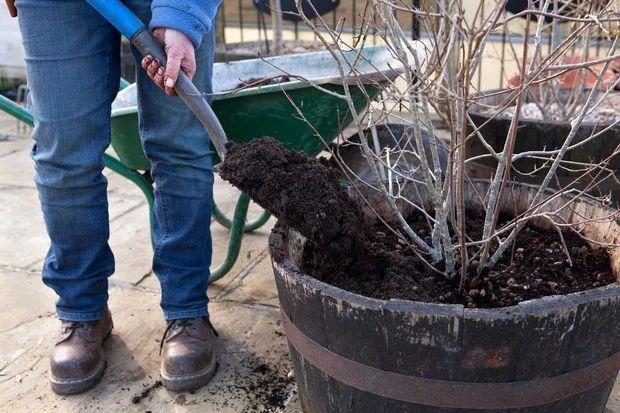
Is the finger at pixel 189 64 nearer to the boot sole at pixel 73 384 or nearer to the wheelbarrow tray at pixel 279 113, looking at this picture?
the wheelbarrow tray at pixel 279 113

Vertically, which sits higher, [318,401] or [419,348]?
[419,348]

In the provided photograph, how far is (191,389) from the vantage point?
7.08 feet

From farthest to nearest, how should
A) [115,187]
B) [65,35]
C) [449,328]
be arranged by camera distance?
[115,187]
[65,35]
[449,328]

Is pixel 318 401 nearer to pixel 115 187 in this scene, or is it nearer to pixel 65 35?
pixel 65 35

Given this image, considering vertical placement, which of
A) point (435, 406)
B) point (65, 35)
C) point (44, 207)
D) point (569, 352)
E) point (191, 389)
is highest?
point (65, 35)

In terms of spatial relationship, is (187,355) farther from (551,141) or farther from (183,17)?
(551,141)

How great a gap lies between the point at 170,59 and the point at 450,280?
938 mm

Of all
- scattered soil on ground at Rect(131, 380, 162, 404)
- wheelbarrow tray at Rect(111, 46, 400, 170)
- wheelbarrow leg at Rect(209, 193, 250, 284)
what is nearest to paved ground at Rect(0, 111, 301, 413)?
scattered soil on ground at Rect(131, 380, 162, 404)

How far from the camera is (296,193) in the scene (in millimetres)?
1719

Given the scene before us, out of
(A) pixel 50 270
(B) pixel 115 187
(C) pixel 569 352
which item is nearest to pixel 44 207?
(A) pixel 50 270

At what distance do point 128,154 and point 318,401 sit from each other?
1.20 metres

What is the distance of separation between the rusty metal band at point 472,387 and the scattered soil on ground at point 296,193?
0.32m

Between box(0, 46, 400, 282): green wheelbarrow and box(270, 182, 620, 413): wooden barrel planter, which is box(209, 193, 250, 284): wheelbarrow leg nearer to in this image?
box(0, 46, 400, 282): green wheelbarrow

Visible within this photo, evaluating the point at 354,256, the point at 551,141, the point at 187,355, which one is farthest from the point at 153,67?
the point at 551,141
